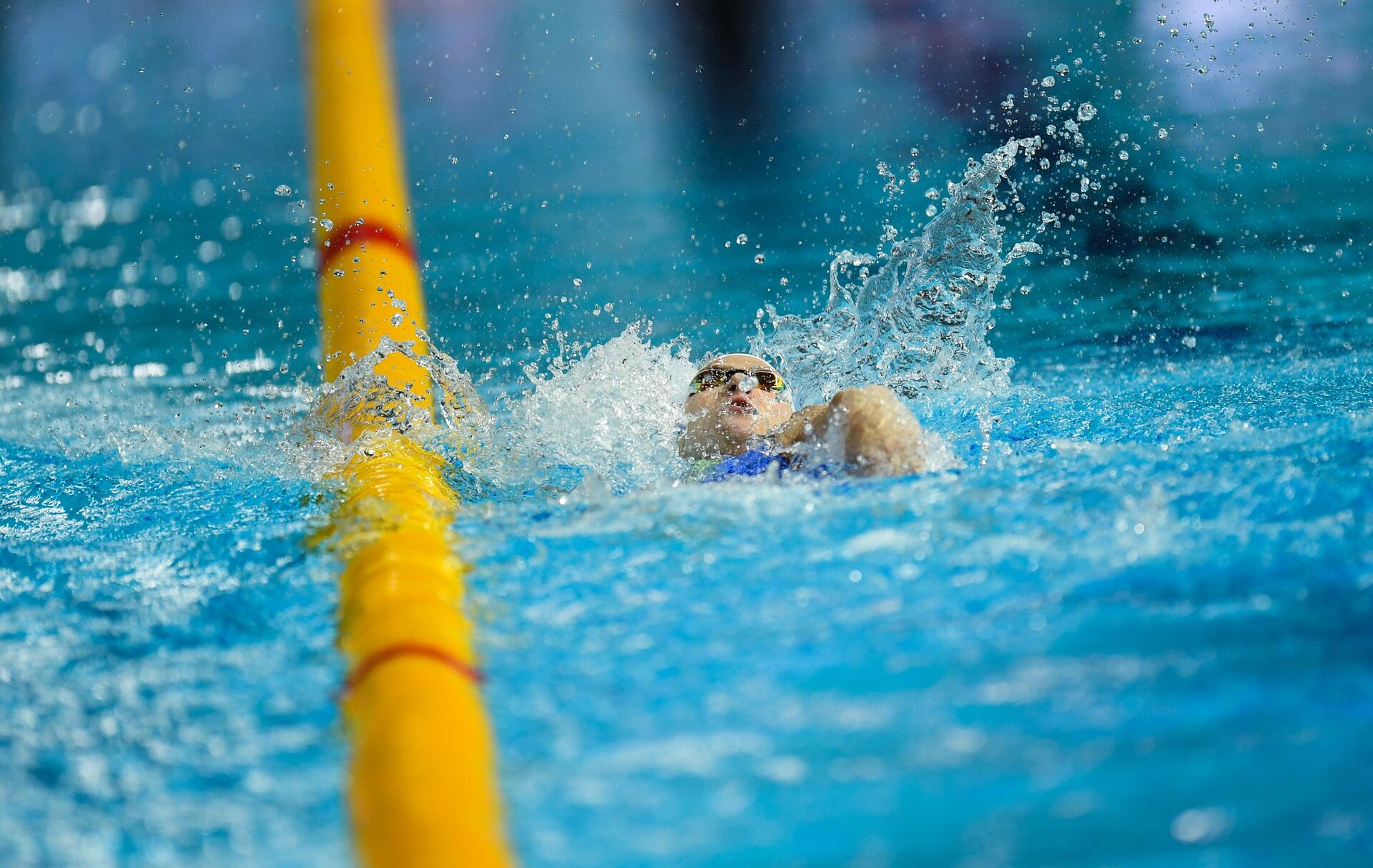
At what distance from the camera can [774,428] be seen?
271 centimetres

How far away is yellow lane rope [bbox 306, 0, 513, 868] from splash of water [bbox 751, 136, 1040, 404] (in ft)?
3.89

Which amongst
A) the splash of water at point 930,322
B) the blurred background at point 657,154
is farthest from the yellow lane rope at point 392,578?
the splash of water at point 930,322

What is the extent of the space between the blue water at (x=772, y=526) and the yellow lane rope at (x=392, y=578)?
0.17 feet

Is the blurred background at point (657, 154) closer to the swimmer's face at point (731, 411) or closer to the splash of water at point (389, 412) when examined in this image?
the splash of water at point (389, 412)

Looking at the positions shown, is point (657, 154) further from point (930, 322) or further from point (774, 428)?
point (774, 428)

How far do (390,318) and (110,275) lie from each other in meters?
3.50

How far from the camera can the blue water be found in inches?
48.9

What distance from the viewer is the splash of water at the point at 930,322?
11.8ft

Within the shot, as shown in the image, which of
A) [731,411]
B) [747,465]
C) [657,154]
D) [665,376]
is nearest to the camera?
[747,465]

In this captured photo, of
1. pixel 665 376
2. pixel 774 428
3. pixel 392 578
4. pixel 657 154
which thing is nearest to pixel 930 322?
pixel 665 376

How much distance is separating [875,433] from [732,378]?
0.52m

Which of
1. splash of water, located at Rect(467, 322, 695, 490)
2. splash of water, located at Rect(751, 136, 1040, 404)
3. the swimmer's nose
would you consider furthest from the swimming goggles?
splash of water, located at Rect(751, 136, 1040, 404)

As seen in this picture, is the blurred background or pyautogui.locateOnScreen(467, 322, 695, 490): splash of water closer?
pyautogui.locateOnScreen(467, 322, 695, 490): splash of water

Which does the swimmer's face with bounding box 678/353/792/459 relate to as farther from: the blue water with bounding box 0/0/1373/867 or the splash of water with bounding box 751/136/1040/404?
the splash of water with bounding box 751/136/1040/404
